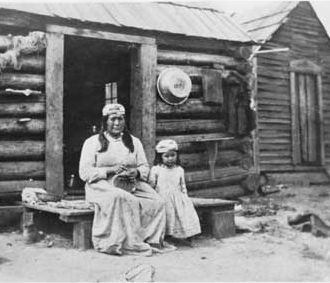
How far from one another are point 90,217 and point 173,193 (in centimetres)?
104

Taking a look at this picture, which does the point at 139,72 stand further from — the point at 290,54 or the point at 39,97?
the point at 290,54

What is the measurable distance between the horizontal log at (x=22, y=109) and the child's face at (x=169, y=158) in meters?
1.98

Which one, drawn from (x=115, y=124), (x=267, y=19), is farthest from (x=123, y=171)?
(x=267, y=19)

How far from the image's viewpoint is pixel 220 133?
8758 mm

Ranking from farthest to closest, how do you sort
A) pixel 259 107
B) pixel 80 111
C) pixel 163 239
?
pixel 259 107, pixel 80 111, pixel 163 239

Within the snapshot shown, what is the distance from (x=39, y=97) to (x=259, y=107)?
→ 618 centimetres

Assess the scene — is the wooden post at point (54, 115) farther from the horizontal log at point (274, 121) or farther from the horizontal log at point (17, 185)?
the horizontal log at point (274, 121)

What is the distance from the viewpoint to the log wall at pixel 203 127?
8125 mm

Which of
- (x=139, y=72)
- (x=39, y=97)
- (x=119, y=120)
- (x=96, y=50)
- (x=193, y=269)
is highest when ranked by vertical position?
(x=96, y=50)

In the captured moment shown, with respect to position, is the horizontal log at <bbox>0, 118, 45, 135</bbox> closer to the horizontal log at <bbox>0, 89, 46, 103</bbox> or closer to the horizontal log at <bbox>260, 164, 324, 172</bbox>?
the horizontal log at <bbox>0, 89, 46, 103</bbox>

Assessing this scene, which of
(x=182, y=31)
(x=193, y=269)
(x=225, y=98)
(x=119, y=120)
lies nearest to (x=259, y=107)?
(x=225, y=98)

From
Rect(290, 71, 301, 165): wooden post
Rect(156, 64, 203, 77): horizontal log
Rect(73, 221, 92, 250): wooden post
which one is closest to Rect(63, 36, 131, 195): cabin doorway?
Rect(156, 64, 203, 77): horizontal log

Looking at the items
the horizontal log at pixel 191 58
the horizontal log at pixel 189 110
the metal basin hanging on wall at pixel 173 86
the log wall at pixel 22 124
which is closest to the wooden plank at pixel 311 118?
the horizontal log at pixel 191 58

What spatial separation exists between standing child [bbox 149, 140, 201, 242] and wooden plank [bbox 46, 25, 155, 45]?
2199 mm
